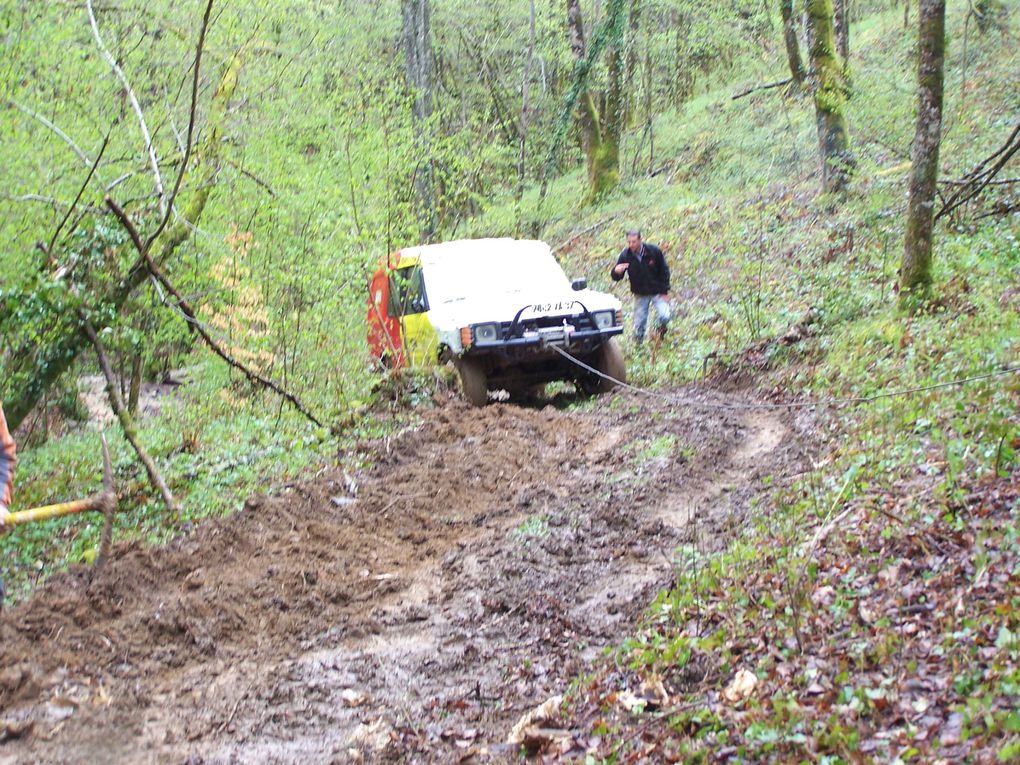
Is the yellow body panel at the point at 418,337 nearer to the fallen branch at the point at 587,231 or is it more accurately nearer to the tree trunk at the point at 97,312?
the tree trunk at the point at 97,312

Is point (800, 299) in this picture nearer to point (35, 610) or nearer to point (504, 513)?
point (504, 513)

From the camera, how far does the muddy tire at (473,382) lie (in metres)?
10.8

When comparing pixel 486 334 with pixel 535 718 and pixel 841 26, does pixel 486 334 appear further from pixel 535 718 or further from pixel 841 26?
pixel 841 26

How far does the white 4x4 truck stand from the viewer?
10.7m

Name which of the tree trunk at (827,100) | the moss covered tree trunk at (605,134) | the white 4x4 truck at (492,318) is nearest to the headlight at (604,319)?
the white 4x4 truck at (492,318)

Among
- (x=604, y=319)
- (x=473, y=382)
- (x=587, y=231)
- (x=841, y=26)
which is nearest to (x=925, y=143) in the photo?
(x=604, y=319)

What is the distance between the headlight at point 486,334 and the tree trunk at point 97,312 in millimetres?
3120

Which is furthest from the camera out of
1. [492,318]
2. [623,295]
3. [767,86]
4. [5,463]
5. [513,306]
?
[767,86]

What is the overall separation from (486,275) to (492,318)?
163 cm

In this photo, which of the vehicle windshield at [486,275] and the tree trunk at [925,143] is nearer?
the tree trunk at [925,143]

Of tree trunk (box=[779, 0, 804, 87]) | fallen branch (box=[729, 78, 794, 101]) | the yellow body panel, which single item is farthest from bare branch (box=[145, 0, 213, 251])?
tree trunk (box=[779, 0, 804, 87])

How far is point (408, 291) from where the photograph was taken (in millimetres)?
11828

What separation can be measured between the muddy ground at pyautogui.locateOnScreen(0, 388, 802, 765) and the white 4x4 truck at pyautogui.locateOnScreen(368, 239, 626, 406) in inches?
87.0

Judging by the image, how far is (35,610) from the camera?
5586mm
